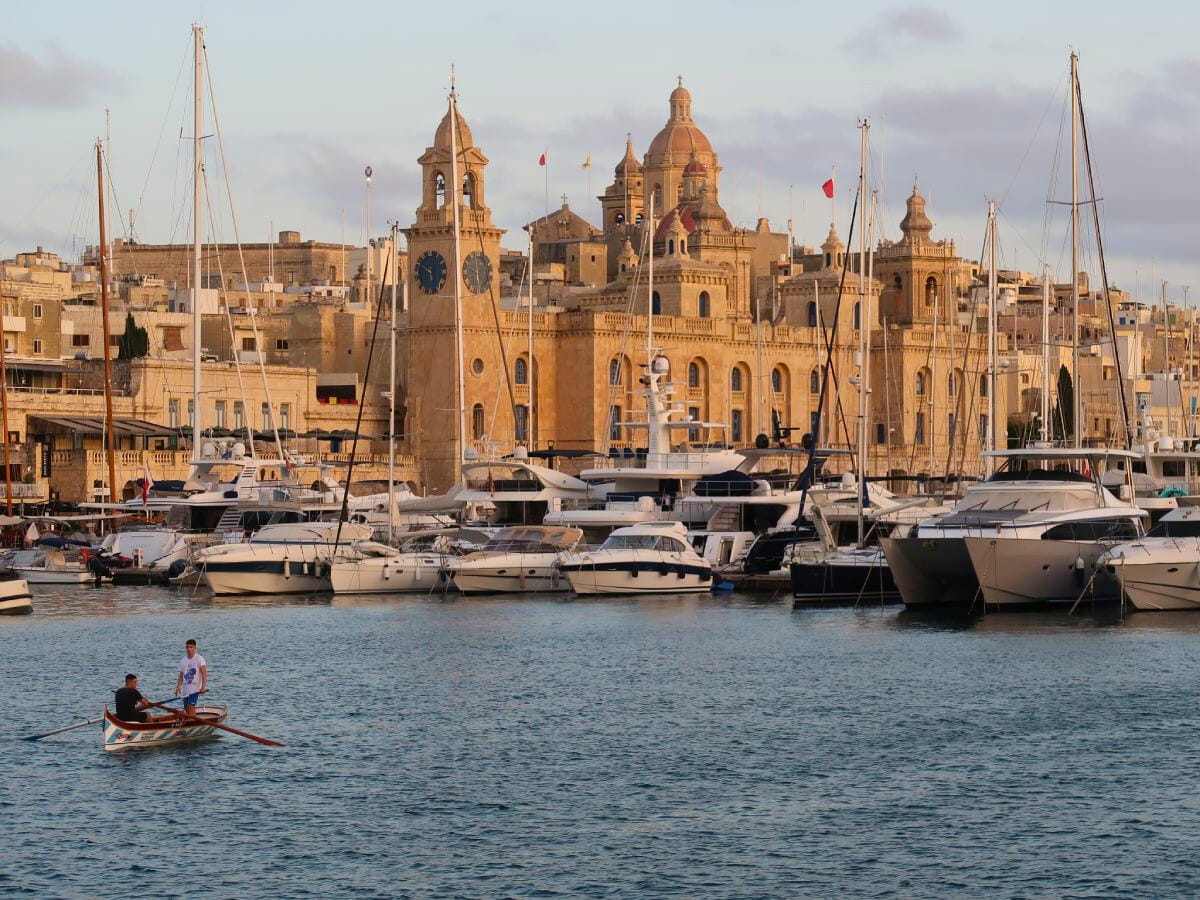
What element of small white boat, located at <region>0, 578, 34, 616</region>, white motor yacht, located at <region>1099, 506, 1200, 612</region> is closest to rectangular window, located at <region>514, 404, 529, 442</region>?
small white boat, located at <region>0, 578, 34, 616</region>

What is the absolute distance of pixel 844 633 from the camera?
4966 cm

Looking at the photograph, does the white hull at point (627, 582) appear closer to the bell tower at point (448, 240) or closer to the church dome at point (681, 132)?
the bell tower at point (448, 240)

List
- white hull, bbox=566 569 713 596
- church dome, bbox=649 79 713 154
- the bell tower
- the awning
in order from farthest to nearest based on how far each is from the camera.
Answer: church dome, bbox=649 79 713 154 → the bell tower → the awning → white hull, bbox=566 569 713 596

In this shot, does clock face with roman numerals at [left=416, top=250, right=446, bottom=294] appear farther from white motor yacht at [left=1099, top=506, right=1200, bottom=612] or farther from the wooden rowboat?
the wooden rowboat

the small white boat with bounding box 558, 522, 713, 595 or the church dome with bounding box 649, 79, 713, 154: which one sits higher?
the church dome with bounding box 649, 79, 713, 154

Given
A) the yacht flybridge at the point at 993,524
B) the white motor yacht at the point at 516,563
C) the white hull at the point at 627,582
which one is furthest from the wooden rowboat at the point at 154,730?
the white motor yacht at the point at 516,563

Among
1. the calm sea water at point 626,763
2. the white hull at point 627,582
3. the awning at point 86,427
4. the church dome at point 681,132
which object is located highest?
the church dome at point 681,132

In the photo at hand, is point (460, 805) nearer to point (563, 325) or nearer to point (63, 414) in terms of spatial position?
point (63, 414)

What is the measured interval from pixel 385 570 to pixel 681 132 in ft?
257

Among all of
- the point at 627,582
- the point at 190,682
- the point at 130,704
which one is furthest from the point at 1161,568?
the point at 130,704

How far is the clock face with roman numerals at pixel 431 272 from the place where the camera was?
9712cm

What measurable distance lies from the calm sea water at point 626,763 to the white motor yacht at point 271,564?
7.34 meters

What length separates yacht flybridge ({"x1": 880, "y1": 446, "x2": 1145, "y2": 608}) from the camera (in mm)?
50906

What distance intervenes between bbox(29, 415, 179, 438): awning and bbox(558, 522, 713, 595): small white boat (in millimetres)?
30167
